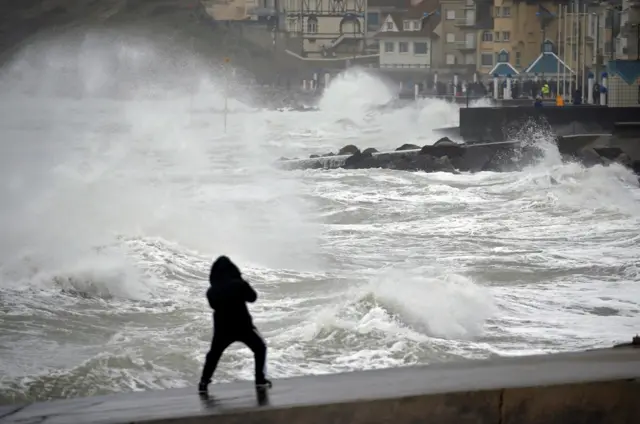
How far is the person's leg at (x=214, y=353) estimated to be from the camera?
3553 mm

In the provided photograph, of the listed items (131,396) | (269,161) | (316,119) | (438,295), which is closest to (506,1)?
(316,119)

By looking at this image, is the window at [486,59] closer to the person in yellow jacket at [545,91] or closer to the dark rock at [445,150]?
the person in yellow jacket at [545,91]

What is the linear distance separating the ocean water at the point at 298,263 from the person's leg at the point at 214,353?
1.11m

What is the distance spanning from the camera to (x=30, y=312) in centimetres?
650

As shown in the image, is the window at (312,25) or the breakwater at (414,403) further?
the window at (312,25)

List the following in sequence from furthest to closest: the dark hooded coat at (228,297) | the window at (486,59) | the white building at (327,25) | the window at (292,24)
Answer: the white building at (327,25) < the window at (292,24) < the window at (486,59) < the dark hooded coat at (228,297)

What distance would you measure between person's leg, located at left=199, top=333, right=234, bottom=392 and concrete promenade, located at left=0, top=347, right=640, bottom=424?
51 mm

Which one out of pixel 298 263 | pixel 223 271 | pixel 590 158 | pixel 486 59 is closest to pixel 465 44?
pixel 486 59

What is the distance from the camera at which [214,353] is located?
3615 millimetres

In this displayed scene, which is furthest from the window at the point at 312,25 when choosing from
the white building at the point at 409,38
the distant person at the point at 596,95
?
the distant person at the point at 596,95

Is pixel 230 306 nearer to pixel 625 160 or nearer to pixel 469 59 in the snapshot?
pixel 625 160

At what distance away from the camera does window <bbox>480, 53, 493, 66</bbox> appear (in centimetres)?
4188

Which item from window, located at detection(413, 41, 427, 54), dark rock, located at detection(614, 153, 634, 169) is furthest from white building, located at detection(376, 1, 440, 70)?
dark rock, located at detection(614, 153, 634, 169)

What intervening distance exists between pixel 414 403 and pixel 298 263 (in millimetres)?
5982
